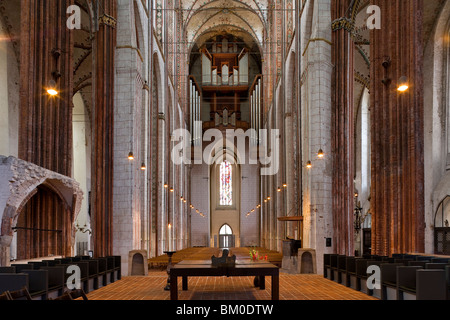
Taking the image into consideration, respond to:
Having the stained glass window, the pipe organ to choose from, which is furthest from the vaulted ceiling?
the stained glass window

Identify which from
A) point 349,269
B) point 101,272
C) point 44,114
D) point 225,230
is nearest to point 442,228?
point 349,269

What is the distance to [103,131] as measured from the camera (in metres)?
17.4

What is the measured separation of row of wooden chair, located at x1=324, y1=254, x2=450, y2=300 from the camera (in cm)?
670

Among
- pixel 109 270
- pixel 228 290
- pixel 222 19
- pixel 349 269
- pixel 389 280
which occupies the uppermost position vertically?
pixel 222 19

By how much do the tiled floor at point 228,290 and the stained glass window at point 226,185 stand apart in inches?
1345

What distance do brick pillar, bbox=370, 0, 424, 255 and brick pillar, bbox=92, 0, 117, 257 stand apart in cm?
902

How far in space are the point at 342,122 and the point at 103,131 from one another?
871 cm

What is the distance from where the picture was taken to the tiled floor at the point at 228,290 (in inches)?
403

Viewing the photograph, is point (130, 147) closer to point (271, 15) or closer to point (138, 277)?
point (138, 277)

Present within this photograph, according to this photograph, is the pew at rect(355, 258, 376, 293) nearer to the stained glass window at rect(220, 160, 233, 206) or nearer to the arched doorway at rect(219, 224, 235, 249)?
the arched doorway at rect(219, 224, 235, 249)

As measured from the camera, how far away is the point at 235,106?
44344 mm

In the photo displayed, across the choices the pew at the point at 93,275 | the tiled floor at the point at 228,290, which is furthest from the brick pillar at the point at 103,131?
the pew at the point at 93,275

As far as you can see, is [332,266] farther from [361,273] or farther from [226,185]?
[226,185]

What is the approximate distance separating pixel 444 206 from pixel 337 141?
697 cm
